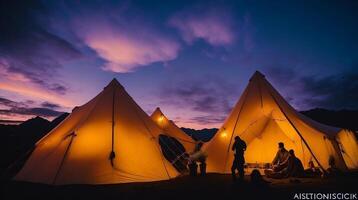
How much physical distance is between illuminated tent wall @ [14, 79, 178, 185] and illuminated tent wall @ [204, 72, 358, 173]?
3.00m

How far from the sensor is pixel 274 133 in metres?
13.5

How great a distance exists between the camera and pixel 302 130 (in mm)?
9695

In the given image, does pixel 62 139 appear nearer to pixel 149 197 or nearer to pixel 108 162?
pixel 108 162

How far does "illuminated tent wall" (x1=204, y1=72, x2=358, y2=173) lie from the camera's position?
9.31 metres

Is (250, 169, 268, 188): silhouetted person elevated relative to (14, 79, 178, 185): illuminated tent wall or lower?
lower

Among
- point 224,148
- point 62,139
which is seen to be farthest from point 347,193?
point 62,139

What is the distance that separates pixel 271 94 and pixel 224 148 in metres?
3.33

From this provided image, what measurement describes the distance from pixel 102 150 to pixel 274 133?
33.4 feet

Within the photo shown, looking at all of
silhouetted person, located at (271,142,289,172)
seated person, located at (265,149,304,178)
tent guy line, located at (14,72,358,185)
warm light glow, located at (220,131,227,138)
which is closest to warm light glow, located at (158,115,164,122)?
tent guy line, located at (14,72,358,185)

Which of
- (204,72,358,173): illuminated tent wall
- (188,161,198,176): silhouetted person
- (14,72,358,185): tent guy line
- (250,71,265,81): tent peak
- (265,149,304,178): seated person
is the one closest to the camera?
(14,72,358,185): tent guy line

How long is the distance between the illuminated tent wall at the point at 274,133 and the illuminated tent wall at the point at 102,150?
3.00m

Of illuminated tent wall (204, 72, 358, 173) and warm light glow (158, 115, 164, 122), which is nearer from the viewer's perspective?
illuminated tent wall (204, 72, 358, 173)

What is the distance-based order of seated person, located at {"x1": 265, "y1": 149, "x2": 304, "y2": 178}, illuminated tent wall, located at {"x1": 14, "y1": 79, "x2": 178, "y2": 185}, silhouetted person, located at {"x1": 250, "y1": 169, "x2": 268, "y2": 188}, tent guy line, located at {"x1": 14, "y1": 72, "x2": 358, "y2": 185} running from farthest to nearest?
seated person, located at {"x1": 265, "y1": 149, "x2": 304, "y2": 178} → tent guy line, located at {"x1": 14, "y1": 72, "x2": 358, "y2": 185} → illuminated tent wall, located at {"x1": 14, "y1": 79, "x2": 178, "y2": 185} → silhouetted person, located at {"x1": 250, "y1": 169, "x2": 268, "y2": 188}

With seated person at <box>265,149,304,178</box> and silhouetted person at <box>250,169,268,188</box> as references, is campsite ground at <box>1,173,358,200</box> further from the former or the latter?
seated person at <box>265,149,304,178</box>
